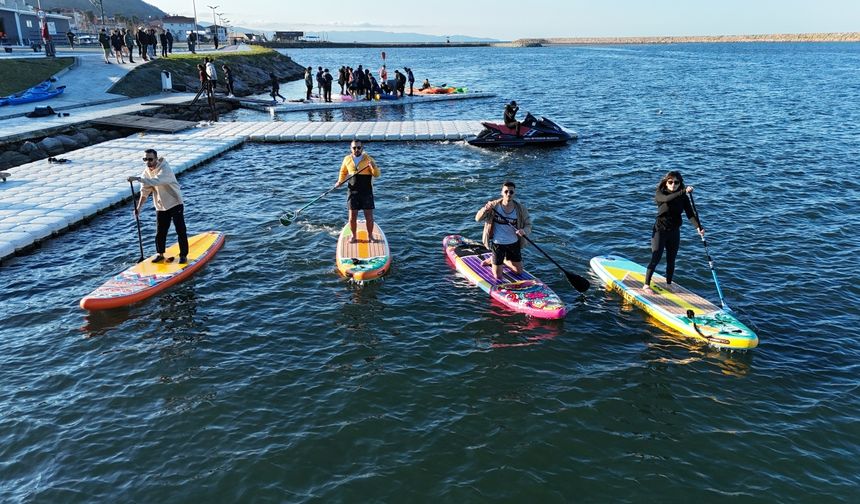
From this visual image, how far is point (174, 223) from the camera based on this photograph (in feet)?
46.9

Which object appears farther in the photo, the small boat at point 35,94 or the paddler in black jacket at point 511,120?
the small boat at point 35,94

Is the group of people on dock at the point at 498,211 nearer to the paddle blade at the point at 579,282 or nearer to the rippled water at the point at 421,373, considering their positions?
the paddle blade at the point at 579,282

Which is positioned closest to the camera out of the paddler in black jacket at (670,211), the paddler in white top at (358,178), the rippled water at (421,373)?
the rippled water at (421,373)

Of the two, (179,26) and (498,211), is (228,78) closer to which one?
(498,211)

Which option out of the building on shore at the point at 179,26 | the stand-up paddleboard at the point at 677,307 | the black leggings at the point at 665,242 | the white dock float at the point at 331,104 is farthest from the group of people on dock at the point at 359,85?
the building on shore at the point at 179,26

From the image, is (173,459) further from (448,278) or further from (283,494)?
(448,278)

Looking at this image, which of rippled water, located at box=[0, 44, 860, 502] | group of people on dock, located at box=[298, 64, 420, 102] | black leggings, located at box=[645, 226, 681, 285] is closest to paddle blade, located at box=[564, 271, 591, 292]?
rippled water, located at box=[0, 44, 860, 502]

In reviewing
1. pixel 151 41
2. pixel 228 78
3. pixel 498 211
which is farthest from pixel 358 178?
pixel 151 41

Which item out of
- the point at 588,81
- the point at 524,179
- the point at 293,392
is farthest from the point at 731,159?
the point at 588,81

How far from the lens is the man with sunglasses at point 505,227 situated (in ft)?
40.0

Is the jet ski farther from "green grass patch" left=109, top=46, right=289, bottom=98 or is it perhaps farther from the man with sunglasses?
"green grass patch" left=109, top=46, right=289, bottom=98

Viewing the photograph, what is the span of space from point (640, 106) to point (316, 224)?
117ft

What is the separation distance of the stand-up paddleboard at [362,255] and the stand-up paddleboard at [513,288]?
1.90m

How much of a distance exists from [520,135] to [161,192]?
65.6 ft
